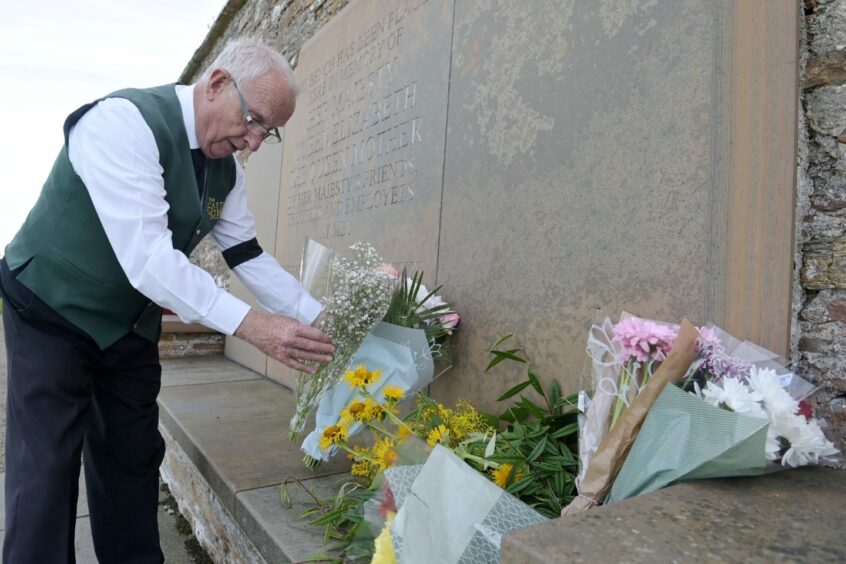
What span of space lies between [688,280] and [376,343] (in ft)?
3.33

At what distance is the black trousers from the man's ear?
0.84 metres

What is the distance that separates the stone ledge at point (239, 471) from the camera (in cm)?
163

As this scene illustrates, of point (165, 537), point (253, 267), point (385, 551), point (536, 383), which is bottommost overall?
point (165, 537)

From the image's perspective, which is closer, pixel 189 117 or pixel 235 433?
pixel 189 117

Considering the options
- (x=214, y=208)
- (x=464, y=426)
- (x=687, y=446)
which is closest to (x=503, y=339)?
(x=464, y=426)

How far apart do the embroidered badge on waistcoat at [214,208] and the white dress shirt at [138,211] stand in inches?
15.0

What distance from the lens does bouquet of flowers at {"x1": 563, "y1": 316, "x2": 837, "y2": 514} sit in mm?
962

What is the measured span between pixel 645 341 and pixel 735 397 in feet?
0.70

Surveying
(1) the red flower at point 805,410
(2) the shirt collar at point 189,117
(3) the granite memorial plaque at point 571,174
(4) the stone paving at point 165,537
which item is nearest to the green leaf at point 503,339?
(3) the granite memorial plaque at point 571,174

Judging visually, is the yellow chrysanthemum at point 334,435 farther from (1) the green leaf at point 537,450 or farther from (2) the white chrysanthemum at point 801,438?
(2) the white chrysanthemum at point 801,438

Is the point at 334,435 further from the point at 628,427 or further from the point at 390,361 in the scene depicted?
the point at 628,427

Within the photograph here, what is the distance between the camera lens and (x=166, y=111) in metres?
1.73

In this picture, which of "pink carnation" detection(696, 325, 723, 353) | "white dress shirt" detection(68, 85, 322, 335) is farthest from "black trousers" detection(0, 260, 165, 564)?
→ "pink carnation" detection(696, 325, 723, 353)

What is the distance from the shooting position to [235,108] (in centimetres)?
175
